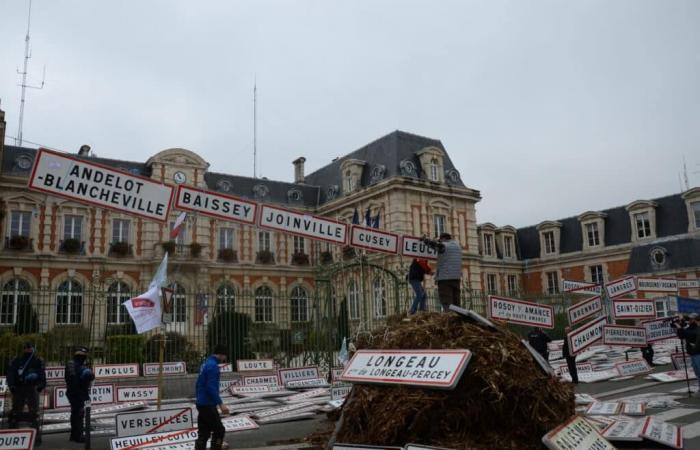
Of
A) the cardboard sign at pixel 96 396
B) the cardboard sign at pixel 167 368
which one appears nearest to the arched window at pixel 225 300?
the cardboard sign at pixel 167 368

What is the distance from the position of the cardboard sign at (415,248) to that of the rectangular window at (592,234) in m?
34.1

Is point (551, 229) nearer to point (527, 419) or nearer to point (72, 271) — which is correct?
point (72, 271)

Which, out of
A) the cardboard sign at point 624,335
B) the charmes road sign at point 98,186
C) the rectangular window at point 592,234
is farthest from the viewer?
the rectangular window at point 592,234

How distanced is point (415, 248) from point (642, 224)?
33016mm

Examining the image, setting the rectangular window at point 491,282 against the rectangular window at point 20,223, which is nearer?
the rectangular window at point 20,223

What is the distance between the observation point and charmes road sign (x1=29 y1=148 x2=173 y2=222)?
7.27 meters

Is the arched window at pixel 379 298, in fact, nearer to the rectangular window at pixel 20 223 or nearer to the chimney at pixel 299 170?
the rectangular window at pixel 20 223

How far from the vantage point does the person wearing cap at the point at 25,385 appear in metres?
8.44

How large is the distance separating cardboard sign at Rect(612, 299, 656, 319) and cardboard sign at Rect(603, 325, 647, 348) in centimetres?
28

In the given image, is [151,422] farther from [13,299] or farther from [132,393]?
[13,299]

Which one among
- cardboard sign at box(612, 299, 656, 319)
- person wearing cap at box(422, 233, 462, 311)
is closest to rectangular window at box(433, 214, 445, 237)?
cardboard sign at box(612, 299, 656, 319)

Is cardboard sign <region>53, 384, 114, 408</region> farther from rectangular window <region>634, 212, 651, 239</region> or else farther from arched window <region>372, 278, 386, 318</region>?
rectangular window <region>634, 212, 651, 239</region>

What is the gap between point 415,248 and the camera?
10898 millimetres

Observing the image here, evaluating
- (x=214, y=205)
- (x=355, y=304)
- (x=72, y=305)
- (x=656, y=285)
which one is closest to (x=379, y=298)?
(x=355, y=304)
